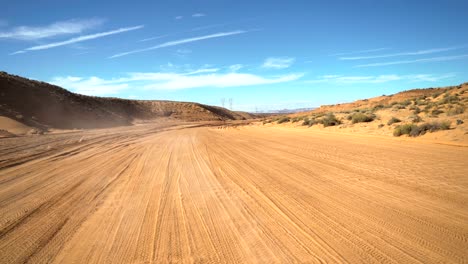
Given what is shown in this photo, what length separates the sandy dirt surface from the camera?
3820mm

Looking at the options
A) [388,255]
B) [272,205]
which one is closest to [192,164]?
[272,205]

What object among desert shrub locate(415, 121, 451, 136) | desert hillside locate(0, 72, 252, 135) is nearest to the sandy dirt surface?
desert shrub locate(415, 121, 451, 136)

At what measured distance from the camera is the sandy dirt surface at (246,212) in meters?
3.82

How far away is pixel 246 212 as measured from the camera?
5207 millimetres

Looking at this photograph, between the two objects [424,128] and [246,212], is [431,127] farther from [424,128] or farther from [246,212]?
[246,212]

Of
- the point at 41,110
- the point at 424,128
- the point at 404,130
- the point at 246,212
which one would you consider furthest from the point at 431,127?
the point at 41,110

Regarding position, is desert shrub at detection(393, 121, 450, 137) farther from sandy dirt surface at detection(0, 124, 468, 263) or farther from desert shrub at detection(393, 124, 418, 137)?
sandy dirt surface at detection(0, 124, 468, 263)

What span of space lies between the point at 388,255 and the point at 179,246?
8.62ft

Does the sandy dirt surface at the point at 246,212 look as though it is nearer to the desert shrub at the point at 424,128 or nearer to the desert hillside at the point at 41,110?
the desert shrub at the point at 424,128

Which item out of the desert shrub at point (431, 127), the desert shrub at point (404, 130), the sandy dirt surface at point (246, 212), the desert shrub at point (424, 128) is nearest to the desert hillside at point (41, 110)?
the sandy dirt surface at point (246, 212)

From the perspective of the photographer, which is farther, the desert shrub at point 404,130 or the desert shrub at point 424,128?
the desert shrub at point 404,130

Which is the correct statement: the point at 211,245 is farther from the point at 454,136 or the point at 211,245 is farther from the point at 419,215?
the point at 454,136

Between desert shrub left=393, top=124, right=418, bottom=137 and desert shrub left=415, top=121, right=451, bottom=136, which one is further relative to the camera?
desert shrub left=393, top=124, right=418, bottom=137

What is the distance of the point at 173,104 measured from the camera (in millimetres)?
97500
